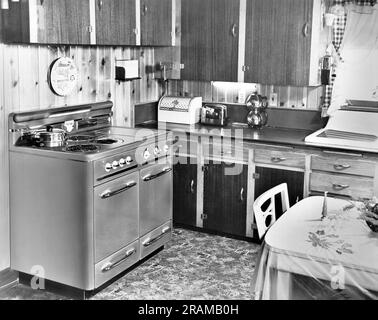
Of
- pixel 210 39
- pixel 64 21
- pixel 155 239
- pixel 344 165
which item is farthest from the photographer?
pixel 210 39

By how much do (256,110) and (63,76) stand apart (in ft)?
5.69

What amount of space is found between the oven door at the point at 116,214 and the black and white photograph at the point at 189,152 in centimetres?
1

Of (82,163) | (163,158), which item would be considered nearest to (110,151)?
(82,163)

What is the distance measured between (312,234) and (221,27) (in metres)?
2.62

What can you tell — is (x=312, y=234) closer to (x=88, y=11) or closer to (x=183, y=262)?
(x=183, y=262)

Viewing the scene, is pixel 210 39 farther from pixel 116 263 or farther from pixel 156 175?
pixel 116 263

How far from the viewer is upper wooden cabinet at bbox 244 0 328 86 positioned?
4355mm

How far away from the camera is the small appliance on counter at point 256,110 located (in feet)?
15.7

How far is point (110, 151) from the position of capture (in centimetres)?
350

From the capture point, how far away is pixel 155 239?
4168 mm

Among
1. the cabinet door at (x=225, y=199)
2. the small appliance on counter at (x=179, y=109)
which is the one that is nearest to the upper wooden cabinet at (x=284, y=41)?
the small appliance on counter at (x=179, y=109)

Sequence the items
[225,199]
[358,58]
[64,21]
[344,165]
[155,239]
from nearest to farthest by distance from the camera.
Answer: [64,21], [344,165], [155,239], [358,58], [225,199]

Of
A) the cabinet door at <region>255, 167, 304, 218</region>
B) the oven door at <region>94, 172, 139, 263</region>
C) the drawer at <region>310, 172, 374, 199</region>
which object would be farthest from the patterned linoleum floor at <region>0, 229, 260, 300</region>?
the drawer at <region>310, 172, 374, 199</region>

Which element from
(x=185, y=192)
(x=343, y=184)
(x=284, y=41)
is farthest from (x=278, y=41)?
(x=185, y=192)
